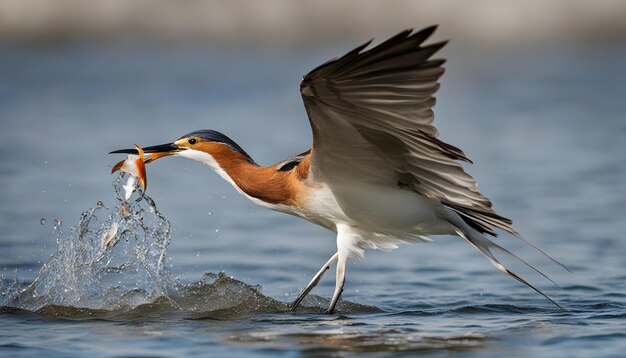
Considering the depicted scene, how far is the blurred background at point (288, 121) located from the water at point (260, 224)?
43 mm

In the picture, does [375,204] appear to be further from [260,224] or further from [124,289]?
[260,224]

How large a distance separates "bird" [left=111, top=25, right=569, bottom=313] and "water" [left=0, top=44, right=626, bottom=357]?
626mm

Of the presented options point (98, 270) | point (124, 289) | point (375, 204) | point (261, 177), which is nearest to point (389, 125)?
point (375, 204)

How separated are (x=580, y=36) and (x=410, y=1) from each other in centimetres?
337

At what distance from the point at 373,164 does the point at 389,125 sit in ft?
1.85

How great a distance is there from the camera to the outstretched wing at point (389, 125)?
675 cm

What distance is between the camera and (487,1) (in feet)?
70.7

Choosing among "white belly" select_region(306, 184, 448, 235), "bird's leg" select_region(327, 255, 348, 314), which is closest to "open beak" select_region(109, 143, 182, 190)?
"white belly" select_region(306, 184, 448, 235)

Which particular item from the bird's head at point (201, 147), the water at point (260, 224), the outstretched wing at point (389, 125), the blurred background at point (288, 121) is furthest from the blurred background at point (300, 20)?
the outstretched wing at point (389, 125)

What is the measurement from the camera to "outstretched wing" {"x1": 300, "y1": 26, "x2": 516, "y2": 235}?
266 inches

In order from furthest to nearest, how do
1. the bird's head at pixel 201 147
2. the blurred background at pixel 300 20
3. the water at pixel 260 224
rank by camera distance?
the blurred background at pixel 300 20
the bird's head at pixel 201 147
the water at pixel 260 224

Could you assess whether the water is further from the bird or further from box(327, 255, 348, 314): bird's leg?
the bird

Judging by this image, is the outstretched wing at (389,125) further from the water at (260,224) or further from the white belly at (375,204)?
the water at (260,224)

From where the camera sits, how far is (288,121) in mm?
16906
